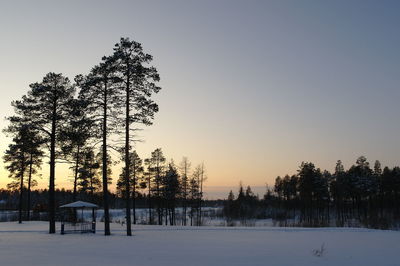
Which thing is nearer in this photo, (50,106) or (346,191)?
(50,106)

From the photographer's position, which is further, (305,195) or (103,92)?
(305,195)

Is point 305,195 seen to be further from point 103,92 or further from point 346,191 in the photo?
point 103,92

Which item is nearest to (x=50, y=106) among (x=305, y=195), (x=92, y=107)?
(x=92, y=107)

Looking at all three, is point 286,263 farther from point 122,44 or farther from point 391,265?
point 122,44

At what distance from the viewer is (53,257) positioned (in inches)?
607

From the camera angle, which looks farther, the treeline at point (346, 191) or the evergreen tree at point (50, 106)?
the treeline at point (346, 191)

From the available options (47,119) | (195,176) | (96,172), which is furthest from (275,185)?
(47,119)

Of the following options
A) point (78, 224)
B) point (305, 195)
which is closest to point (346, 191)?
point (305, 195)

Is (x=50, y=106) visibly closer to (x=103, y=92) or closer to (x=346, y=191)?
(x=103, y=92)

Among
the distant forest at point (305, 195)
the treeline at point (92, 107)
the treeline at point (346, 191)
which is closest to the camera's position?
the treeline at point (92, 107)

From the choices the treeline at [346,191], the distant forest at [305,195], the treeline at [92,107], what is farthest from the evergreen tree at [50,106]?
the treeline at [346,191]

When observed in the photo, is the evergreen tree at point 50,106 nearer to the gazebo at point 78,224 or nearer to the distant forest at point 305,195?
the gazebo at point 78,224

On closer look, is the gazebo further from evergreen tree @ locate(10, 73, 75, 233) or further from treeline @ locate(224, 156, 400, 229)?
treeline @ locate(224, 156, 400, 229)

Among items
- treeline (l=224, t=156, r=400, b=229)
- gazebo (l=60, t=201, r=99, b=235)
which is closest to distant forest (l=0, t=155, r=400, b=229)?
treeline (l=224, t=156, r=400, b=229)
